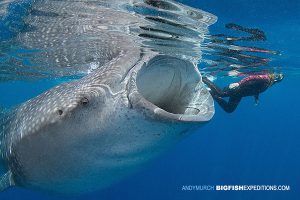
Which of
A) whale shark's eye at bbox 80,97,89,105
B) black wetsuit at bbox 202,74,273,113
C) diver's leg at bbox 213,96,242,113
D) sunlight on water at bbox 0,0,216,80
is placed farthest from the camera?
diver's leg at bbox 213,96,242,113

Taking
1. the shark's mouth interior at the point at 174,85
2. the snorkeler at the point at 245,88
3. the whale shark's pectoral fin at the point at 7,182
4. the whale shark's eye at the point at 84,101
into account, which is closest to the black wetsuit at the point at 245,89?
the snorkeler at the point at 245,88

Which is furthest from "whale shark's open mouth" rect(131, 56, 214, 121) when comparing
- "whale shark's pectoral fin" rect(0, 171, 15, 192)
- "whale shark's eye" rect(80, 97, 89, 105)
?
"whale shark's pectoral fin" rect(0, 171, 15, 192)

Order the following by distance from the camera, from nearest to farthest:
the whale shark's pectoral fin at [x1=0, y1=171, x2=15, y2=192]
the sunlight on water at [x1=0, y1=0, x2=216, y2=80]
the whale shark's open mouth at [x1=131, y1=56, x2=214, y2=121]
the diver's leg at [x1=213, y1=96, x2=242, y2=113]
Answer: the whale shark's open mouth at [x1=131, y1=56, x2=214, y2=121] < the whale shark's pectoral fin at [x1=0, y1=171, x2=15, y2=192] < the sunlight on water at [x1=0, y1=0, x2=216, y2=80] < the diver's leg at [x1=213, y1=96, x2=242, y2=113]

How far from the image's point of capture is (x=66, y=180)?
418cm

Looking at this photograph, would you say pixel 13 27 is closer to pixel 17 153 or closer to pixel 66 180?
pixel 17 153

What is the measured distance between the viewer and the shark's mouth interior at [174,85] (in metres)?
3.66

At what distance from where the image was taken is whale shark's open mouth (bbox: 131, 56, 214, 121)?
3.59 metres

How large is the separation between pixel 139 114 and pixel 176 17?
4330 mm

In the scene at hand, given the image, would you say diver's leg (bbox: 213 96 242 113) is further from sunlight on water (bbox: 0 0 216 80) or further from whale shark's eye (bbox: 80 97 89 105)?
whale shark's eye (bbox: 80 97 89 105)

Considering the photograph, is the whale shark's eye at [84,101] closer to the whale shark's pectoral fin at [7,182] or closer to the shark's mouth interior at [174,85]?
the shark's mouth interior at [174,85]

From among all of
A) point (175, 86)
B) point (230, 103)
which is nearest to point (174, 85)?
point (175, 86)

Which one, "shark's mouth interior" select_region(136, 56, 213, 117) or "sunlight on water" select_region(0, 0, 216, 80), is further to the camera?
"sunlight on water" select_region(0, 0, 216, 80)

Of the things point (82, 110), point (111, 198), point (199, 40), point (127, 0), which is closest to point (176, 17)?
point (127, 0)

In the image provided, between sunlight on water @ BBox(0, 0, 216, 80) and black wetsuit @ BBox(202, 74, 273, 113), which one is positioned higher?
sunlight on water @ BBox(0, 0, 216, 80)
